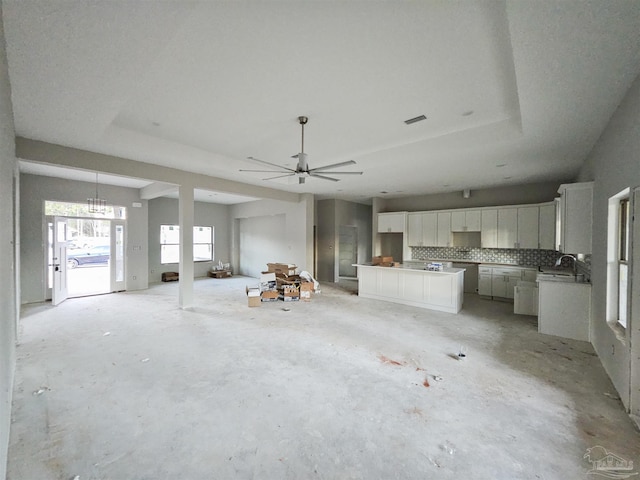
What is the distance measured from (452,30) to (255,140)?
9.54 feet

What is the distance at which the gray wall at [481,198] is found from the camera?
6.43 meters

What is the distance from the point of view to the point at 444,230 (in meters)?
7.52

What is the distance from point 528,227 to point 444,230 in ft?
6.13

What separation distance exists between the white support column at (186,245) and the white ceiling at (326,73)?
4.17 ft

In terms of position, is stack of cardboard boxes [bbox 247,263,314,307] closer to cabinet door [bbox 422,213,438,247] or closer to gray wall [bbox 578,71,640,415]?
cabinet door [bbox 422,213,438,247]

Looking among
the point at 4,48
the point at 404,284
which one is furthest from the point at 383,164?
the point at 4,48

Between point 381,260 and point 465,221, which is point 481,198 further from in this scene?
point 381,260

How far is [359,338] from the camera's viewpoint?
152 inches

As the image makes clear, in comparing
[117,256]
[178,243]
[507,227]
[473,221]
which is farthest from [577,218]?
[117,256]

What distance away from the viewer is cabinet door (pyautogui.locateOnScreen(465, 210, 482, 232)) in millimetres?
6969

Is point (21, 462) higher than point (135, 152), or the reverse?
point (135, 152)

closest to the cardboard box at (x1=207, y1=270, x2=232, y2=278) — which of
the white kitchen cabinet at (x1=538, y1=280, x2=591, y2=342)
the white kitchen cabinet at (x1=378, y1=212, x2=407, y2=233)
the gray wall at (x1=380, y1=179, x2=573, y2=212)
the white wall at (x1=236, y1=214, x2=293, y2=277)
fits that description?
the white wall at (x1=236, y1=214, x2=293, y2=277)

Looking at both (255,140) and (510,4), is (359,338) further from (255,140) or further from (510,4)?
(510,4)

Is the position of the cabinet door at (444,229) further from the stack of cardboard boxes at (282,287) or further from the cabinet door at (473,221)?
the stack of cardboard boxes at (282,287)
